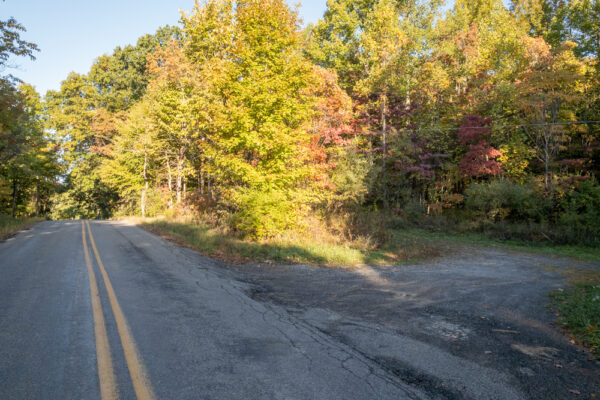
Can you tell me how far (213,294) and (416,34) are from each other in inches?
1123

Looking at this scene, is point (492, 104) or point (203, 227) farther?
point (492, 104)

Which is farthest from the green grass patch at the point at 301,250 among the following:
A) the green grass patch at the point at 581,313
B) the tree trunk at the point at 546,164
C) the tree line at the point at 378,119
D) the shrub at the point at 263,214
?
the tree trunk at the point at 546,164

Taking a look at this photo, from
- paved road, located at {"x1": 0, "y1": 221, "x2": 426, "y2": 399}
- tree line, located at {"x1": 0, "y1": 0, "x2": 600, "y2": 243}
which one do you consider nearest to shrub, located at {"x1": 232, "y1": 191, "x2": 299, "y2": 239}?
tree line, located at {"x1": 0, "y1": 0, "x2": 600, "y2": 243}

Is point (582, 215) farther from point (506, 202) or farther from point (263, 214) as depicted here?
point (263, 214)

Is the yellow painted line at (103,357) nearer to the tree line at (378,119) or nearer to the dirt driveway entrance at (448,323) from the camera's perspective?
the dirt driveway entrance at (448,323)

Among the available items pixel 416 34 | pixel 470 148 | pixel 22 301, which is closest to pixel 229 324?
pixel 22 301

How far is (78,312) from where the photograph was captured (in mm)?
5188

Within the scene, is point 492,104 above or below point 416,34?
below

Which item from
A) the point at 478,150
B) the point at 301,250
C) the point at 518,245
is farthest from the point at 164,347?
the point at 478,150

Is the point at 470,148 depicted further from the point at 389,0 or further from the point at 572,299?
the point at 572,299

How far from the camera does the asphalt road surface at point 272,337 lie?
3.33 meters

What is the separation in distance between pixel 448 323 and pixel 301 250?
6.46 meters

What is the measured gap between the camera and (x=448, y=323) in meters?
5.38

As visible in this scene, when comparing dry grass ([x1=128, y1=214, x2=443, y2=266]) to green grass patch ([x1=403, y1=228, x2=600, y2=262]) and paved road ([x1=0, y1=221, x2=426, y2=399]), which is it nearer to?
paved road ([x1=0, y1=221, x2=426, y2=399])
